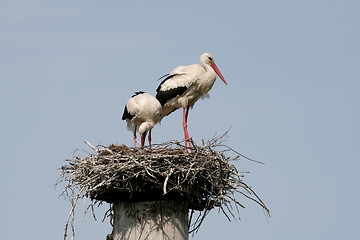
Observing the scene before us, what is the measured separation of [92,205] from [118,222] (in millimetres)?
643

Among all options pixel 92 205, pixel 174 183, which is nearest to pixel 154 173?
pixel 174 183

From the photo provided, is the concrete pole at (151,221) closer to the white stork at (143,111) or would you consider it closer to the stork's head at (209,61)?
the white stork at (143,111)

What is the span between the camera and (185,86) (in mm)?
9953

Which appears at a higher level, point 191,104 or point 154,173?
point 191,104

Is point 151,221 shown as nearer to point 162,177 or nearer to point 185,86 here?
point 162,177

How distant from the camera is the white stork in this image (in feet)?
31.2

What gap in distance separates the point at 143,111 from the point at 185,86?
927 millimetres

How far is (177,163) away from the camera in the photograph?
6.19 metres

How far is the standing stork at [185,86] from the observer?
9.97m

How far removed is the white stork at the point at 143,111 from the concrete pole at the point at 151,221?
4.11 metres

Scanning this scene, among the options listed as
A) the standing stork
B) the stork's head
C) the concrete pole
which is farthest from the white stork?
the concrete pole

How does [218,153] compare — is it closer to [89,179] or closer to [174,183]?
[174,183]

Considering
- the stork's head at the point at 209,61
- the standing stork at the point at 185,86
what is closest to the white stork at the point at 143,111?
the standing stork at the point at 185,86

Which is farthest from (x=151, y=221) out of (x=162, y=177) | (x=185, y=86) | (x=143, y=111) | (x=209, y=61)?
(x=209, y=61)
